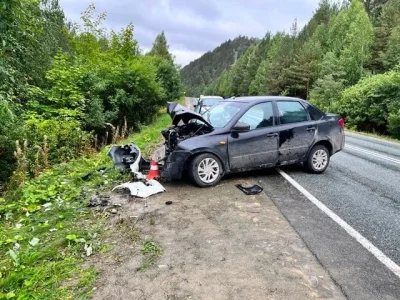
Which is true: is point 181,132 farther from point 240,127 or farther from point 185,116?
point 240,127

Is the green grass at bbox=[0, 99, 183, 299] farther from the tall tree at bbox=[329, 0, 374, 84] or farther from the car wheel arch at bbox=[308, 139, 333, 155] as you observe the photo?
the tall tree at bbox=[329, 0, 374, 84]

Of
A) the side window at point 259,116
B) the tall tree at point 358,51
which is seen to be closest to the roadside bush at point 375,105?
the tall tree at point 358,51

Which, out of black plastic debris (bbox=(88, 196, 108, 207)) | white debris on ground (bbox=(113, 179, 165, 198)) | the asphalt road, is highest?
white debris on ground (bbox=(113, 179, 165, 198))

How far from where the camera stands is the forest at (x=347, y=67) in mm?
20531

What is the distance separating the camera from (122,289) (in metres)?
3.01

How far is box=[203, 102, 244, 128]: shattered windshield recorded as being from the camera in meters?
6.51

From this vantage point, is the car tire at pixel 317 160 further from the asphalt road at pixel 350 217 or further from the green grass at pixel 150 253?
the green grass at pixel 150 253

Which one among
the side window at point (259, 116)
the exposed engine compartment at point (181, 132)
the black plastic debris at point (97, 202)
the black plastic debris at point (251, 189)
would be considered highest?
the side window at point (259, 116)

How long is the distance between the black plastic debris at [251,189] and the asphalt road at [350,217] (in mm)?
177

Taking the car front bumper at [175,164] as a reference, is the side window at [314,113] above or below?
above

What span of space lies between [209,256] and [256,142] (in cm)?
331

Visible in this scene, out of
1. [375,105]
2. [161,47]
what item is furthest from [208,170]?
[161,47]

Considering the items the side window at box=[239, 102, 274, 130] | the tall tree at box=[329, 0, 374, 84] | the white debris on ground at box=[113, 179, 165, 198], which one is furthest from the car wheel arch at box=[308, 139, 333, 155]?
the tall tree at box=[329, 0, 374, 84]

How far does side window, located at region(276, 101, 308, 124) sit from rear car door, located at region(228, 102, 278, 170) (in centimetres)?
25
